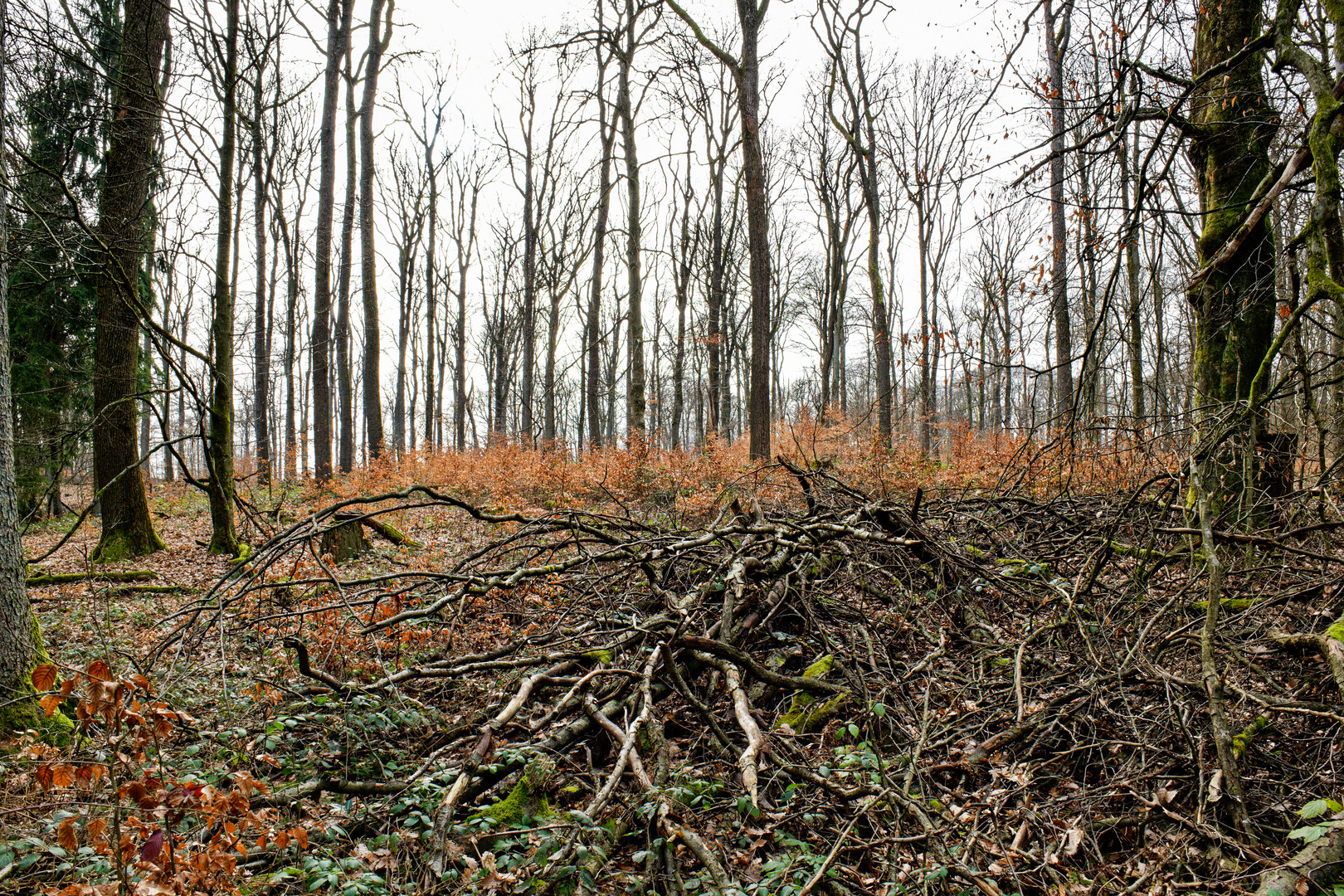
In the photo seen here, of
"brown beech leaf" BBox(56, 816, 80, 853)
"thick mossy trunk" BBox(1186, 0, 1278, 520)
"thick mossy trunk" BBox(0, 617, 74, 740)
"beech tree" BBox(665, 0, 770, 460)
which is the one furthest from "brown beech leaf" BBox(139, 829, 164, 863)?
"beech tree" BBox(665, 0, 770, 460)

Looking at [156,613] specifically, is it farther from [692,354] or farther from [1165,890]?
[692,354]

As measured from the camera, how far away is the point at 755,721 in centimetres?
312

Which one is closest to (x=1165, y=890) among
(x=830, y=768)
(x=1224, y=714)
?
(x=1224, y=714)

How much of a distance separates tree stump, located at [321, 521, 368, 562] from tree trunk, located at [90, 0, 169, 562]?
2550 millimetres

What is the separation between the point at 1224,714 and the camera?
94.2 inches

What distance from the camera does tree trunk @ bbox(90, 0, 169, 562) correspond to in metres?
7.51

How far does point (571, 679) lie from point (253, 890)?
1605 mm

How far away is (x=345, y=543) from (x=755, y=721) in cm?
611

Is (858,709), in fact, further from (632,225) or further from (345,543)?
(632,225)

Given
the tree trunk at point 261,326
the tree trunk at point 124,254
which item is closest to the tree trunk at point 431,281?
the tree trunk at point 261,326

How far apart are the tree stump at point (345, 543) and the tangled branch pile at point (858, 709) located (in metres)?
2.35

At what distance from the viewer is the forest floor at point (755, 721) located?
2.38 meters

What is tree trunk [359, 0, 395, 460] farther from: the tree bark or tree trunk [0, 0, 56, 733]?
tree trunk [0, 0, 56, 733]

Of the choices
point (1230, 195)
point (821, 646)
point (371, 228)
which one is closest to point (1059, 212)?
point (1230, 195)
